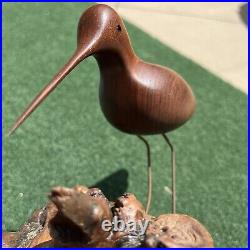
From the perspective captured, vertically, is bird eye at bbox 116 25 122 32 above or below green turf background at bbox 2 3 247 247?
above

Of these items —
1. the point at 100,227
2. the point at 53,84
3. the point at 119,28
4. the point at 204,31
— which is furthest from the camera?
the point at 204,31

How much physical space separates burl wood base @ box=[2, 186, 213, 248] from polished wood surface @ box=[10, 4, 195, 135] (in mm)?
306

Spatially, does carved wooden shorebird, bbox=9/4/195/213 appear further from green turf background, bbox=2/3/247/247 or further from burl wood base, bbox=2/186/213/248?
green turf background, bbox=2/3/247/247

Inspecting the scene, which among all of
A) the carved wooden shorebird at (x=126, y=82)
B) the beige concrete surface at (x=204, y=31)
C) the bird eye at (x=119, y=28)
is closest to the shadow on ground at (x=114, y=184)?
the carved wooden shorebird at (x=126, y=82)

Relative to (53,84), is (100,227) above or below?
below

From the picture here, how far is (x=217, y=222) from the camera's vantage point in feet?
5.23

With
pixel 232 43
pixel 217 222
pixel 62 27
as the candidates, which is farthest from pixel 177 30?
pixel 217 222

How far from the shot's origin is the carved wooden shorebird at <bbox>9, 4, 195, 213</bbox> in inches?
39.0

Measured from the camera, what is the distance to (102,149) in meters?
1.82

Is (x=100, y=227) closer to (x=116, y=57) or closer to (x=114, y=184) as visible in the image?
(x=116, y=57)

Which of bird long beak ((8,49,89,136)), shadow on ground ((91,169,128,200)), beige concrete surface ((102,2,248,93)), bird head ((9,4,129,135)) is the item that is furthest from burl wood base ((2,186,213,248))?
beige concrete surface ((102,2,248,93))

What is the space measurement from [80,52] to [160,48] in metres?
1.75

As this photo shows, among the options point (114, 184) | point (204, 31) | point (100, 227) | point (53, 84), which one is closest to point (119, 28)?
point (53, 84)

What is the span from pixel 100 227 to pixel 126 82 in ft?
1.54
